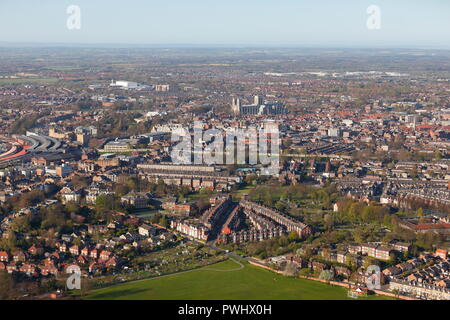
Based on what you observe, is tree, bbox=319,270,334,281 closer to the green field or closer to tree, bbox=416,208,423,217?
the green field

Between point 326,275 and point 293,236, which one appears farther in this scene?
point 293,236

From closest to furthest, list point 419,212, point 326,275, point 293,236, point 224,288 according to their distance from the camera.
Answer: point 224,288
point 326,275
point 293,236
point 419,212

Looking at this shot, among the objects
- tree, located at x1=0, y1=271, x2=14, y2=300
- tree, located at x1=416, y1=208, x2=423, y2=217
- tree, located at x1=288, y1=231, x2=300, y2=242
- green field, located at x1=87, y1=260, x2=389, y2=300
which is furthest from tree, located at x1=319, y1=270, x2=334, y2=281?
tree, located at x1=0, y1=271, x2=14, y2=300

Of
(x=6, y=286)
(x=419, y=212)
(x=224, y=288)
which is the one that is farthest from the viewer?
(x=419, y=212)

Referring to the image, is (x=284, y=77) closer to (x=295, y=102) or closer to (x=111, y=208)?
(x=295, y=102)

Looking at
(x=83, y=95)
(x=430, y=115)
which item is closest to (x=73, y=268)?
(x=430, y=115)

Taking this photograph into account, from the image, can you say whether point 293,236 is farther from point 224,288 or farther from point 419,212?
point 419,212

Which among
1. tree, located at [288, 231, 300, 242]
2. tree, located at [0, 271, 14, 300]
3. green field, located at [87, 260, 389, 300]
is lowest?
green field, located at [87, 260, 389, 300]

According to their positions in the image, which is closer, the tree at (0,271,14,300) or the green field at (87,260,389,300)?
the tree at (0,271,14,300)

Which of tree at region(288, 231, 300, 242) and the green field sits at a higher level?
tree at region(288, 231, 300, 242)

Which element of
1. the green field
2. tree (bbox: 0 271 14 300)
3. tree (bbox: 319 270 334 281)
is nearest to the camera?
tree (bbox: 0 271 14 300)

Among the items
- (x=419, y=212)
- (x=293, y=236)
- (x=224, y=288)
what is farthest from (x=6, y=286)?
(x=419, y=212)
